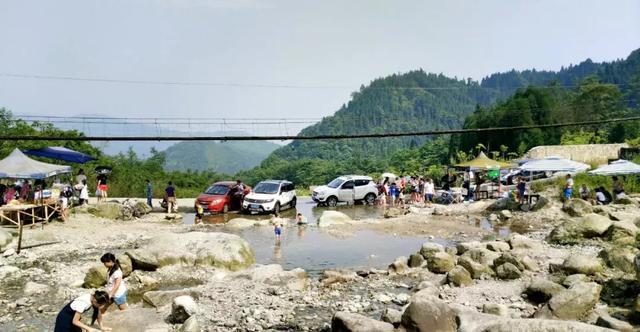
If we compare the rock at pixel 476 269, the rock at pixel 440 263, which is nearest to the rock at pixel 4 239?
the rock at pixel 440 263

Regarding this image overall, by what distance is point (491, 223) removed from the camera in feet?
78.2

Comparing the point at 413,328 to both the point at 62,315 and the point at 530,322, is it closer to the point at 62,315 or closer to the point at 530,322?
the point at 530,322

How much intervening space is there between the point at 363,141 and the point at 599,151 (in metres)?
125

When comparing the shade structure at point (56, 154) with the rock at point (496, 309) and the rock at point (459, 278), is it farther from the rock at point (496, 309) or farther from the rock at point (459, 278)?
the rock at point (496, 309)

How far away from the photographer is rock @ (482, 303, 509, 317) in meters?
10.7

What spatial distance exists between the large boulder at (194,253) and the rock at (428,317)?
22.0ft

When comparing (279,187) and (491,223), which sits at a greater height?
(279,187)

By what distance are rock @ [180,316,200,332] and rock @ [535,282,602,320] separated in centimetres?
729

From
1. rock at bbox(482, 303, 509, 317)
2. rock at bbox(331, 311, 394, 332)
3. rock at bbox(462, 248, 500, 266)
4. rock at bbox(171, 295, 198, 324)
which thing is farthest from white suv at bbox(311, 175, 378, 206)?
rock at bbox(331, 311, 394, 332)

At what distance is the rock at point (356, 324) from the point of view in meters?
9.47

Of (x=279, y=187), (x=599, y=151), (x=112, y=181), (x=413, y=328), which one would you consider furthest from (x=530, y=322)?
(x=599, y=151)

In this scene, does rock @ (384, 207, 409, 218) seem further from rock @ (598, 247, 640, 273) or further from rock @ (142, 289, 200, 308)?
rock @ (142, 289, 200, 308)

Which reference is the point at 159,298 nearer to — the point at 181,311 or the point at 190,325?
the point at 181,311

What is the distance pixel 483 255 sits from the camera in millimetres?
15211
